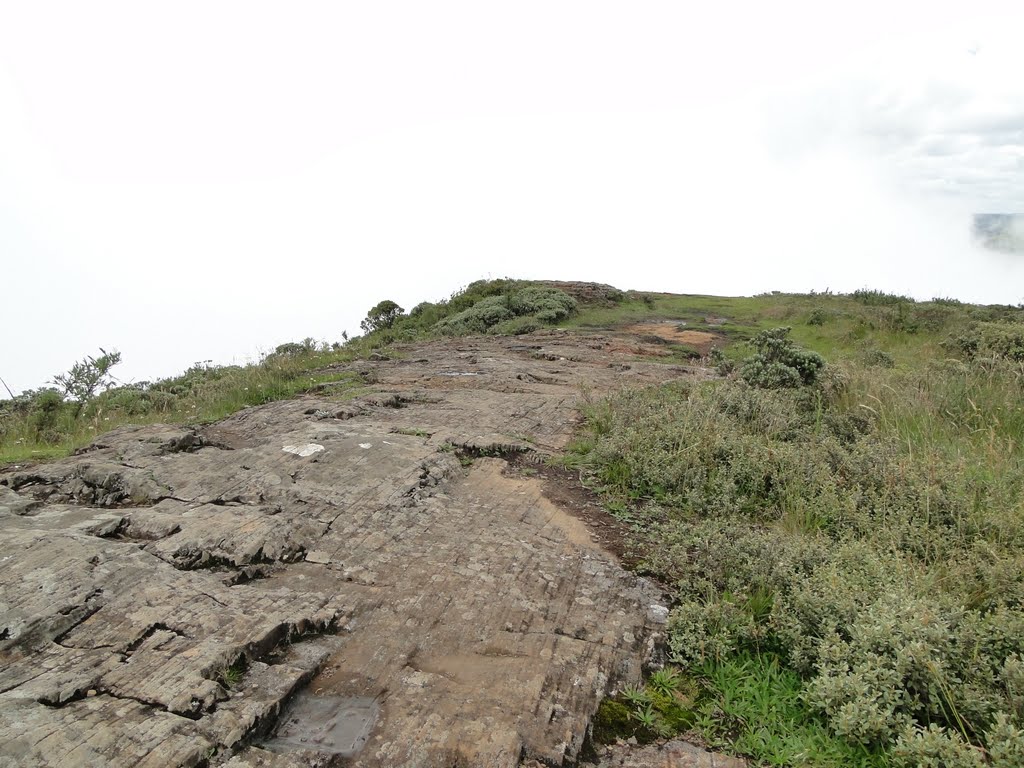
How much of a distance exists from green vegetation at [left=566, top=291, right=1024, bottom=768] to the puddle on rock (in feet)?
5.25

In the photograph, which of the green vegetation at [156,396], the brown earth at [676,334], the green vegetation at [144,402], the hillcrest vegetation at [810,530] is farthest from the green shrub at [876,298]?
the green vegetation at [144,402]

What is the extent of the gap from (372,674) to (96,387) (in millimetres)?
9602

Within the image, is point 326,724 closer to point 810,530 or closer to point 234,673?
point 234,673

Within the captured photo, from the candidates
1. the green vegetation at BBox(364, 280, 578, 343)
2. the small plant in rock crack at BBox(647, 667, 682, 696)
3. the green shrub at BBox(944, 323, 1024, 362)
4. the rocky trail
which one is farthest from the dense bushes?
the small plant in rock crack at BBox(647, 667, 682, 696)

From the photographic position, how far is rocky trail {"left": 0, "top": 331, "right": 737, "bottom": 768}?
2.70 metres

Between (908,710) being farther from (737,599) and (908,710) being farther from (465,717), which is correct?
(465,717)

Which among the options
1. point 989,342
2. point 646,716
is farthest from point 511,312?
point 646,716

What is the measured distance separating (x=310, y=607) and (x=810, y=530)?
362 centimetres

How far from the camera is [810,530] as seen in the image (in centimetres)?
457

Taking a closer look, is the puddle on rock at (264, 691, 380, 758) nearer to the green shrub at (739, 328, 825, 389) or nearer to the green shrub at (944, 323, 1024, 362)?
the green shrub at (739, 328, 825, 389)

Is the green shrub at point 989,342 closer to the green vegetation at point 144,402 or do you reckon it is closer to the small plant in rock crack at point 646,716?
the small plant in rock crack at point 646,716

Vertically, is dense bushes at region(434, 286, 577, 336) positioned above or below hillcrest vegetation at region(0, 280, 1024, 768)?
above

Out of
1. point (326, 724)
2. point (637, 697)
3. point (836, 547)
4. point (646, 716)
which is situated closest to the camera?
point (326, 724)

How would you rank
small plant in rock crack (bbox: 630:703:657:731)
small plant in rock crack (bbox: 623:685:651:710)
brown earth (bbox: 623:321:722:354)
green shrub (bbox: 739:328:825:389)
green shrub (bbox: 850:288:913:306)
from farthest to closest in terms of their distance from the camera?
green shrub (bbox: 850:288:913:306)
brown earth (bbox: 623:321:722:354)
green shrub (bbox: 739:328:825:389)
small plant in rock crack (bbox: 623:685:651:710)
small plant in rock crack (bbox: 630:703:657:731)
